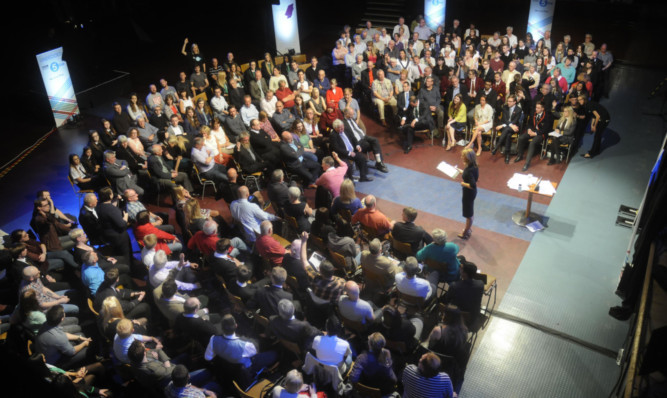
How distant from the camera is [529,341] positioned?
17.1 feet

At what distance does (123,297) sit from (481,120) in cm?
690

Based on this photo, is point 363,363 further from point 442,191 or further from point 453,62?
point 453,62

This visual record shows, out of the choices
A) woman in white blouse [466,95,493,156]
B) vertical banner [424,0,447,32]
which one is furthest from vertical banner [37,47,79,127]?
vertical banner [424,0,447,32]

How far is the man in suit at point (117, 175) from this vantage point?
23.7ft

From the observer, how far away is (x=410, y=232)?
219 inches

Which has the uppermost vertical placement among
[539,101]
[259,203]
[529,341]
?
[539,101]

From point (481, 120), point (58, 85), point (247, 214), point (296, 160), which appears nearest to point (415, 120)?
point (481, 120)

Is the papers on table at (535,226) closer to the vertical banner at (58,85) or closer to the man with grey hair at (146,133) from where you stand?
the man with grey hair at (146,133)

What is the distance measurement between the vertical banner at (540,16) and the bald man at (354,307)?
11083 mm

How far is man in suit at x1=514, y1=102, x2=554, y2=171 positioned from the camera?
850cm

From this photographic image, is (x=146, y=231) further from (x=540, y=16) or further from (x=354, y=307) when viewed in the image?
(x=540, y=16)

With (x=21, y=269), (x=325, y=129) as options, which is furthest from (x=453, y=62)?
(x=21, y=269)

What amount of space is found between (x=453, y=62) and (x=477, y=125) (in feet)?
10.0

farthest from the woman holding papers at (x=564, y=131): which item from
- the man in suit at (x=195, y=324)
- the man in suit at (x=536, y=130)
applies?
the man in suit at (x=195, y=324)
